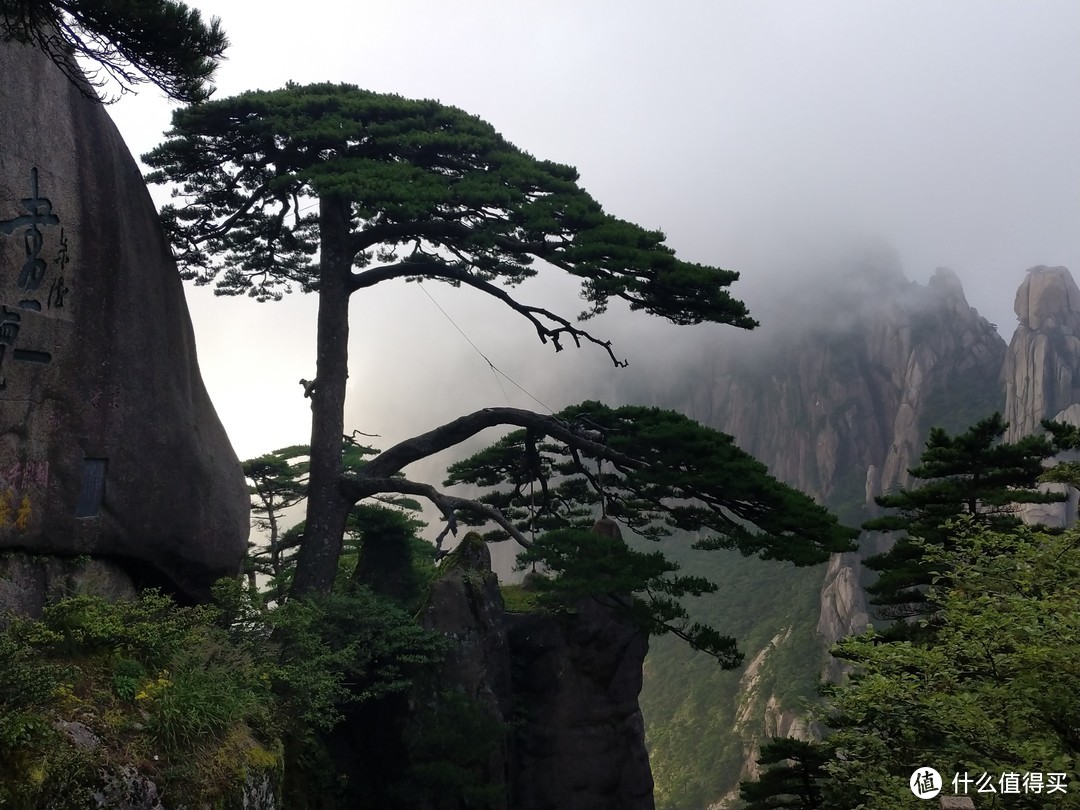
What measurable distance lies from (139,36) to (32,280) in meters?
3.23

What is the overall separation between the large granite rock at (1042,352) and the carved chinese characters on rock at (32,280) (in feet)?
203

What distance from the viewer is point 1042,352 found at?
63.6m

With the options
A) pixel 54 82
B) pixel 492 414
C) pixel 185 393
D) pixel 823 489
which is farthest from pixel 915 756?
pixel 823 489

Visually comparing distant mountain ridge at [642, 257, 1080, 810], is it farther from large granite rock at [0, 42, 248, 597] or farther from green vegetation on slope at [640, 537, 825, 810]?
large granite rock at [0, 42, 248, 597]

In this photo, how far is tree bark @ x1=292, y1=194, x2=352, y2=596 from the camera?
1321 cm

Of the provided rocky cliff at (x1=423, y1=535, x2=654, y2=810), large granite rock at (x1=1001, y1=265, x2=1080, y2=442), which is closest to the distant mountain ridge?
large granite rock at (x1=1001, y1=265, x2=1080, y2=442)

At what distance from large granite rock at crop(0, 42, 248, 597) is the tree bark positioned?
1.93 metres

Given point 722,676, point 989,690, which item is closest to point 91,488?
point 989,690

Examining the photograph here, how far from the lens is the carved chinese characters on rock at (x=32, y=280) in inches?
344

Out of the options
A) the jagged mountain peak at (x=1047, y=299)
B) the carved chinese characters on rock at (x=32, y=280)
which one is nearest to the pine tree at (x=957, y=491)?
the carved chinese characters on rock at (x=32, y=280)

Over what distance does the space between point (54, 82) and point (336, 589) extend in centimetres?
858

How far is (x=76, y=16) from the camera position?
7004 millimetres

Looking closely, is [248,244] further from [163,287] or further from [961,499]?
[961,499]

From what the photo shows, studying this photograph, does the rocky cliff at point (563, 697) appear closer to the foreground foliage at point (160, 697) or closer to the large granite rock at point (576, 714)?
the large granite rock at point (576, 714)
